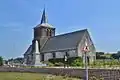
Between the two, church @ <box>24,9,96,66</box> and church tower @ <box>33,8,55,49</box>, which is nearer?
church @ <box>24,9,96,66</box>

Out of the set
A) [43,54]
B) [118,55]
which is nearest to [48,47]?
[43,54]

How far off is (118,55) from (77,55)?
23410 mm

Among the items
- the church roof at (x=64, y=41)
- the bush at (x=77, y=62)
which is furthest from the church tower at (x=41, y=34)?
the bush at (x=77, y=62)

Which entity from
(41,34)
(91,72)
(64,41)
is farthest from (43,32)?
(91,72)

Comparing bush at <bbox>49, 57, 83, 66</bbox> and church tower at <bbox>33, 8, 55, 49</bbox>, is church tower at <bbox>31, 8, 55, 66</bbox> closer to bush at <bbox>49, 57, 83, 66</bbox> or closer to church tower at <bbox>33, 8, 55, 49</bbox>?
church tower at <bbox>33, 8, 55, 49</bbox>

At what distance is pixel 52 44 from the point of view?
74.4m

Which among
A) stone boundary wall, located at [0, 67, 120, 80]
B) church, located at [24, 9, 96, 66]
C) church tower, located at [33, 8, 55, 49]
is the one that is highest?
church tower, located at [33, 8, 55, 49]

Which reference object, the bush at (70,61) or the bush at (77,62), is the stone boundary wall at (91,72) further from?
the bush at (70,61)

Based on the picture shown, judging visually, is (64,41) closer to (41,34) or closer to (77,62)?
(41,34)

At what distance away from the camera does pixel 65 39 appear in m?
70.0

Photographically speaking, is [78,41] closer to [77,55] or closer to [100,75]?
[77,55]

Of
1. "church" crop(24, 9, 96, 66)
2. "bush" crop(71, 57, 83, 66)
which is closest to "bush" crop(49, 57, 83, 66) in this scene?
"bush" crop(71, 57, 83, 66)

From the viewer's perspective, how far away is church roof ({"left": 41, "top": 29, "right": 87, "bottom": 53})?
214ft

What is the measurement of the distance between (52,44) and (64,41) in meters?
5.61
